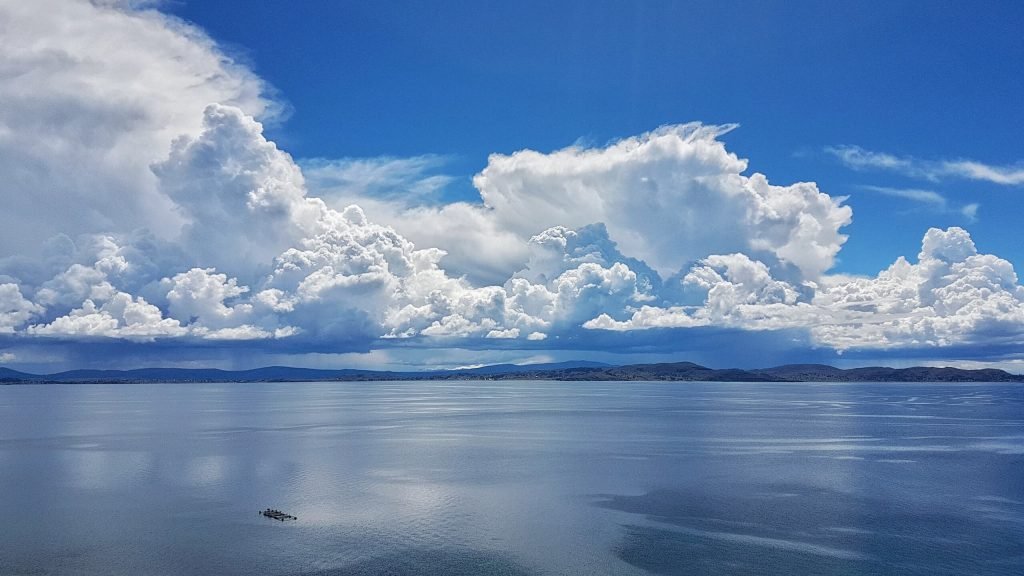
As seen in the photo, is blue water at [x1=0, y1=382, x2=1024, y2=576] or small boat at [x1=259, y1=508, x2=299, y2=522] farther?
small boat at [x1=259, y1=508, x2=299, y2=522]

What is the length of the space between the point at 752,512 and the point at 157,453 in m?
77.2

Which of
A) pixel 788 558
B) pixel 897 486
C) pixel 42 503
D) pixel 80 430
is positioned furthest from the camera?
pixel 80 430

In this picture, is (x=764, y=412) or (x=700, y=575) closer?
(x=700, y=575)

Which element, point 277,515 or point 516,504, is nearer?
point 277,515

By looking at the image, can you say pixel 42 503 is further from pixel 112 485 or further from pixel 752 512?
pixel 752 512

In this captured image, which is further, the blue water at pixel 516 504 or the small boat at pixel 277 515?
the small boat at pixel 277 515

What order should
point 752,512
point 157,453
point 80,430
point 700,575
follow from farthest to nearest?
point 80,430, point 157,453, point 752,512, point 700,575

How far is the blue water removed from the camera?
44.8 m

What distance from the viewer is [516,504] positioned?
61438 mm

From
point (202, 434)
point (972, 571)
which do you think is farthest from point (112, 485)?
point (972, 571)

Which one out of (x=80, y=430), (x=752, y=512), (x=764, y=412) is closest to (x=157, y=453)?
(x=80, y=430)

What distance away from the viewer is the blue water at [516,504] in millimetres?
44750

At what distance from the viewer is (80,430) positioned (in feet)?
437

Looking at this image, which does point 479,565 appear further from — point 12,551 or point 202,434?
point 202,434
